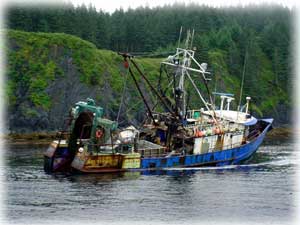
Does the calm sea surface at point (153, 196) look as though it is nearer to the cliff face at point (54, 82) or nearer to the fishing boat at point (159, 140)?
the fishing boat at point (159, 140)

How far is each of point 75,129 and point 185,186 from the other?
11.3m

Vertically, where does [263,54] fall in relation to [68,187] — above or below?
above

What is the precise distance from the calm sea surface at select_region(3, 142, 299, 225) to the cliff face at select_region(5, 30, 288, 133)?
23985mm

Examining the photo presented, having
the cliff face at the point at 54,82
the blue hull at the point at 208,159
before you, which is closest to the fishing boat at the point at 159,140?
the blue hull at the point at 208,159

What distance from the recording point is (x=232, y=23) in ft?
480

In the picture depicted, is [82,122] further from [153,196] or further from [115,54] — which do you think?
[115,54]

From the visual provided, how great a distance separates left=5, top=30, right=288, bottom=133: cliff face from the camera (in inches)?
3312

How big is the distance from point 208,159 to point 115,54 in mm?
46816

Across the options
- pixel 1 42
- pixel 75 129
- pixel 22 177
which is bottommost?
pixel 22 177

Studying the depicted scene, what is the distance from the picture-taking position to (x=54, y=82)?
8825 centimetres

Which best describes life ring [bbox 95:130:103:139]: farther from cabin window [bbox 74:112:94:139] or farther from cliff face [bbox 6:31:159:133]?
cliff face [bbox 6:31:159:133]

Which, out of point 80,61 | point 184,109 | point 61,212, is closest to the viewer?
point 61,212

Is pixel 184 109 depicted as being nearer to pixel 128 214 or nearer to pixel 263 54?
pixel 128 214

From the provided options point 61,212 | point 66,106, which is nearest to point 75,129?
point 61,212
